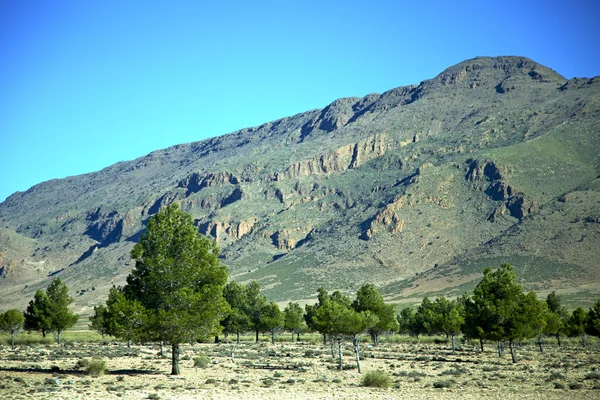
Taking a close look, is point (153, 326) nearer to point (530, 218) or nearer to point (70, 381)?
point (70, 381)

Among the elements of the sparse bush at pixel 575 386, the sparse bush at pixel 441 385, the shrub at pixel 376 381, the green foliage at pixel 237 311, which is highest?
the green foliage at pixel 237 311

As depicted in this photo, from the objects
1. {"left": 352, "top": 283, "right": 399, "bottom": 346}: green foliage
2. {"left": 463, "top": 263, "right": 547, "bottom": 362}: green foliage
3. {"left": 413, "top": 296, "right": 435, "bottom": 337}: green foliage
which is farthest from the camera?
{"left": 413, "top": 296, "right": 435, "bottom": 337}: green foliage

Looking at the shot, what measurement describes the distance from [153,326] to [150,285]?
2447 mm

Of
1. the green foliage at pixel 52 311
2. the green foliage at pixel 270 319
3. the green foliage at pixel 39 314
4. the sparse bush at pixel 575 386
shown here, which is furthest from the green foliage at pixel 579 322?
the green foliage at pixel 39 314

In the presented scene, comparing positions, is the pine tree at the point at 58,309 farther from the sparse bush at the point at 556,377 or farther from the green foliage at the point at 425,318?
the sparse bush at the point at 556,377

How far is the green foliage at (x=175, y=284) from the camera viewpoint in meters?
32.0

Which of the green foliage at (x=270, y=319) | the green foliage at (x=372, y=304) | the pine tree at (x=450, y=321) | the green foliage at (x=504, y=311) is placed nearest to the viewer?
the green foliage at (x=504, y=311)

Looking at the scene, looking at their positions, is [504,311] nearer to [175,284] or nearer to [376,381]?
[376,381]

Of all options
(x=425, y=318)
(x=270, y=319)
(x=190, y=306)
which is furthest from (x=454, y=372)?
(x=425, y=318)

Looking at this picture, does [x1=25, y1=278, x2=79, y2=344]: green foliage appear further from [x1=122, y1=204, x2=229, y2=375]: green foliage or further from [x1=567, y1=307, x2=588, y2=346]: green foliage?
[x1=567, y1=307, x2=588, y2=346]: green foliage

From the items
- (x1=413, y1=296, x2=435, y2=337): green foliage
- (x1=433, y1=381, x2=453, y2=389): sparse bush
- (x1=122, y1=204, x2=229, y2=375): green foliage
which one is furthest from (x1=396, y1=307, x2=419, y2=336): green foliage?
(x1=122, y1=204, x2=229, y2=375): green foliage

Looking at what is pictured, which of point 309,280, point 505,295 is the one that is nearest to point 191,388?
point 505,295

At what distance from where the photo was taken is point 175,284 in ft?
109

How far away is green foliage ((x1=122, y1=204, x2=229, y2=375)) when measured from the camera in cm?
3203
